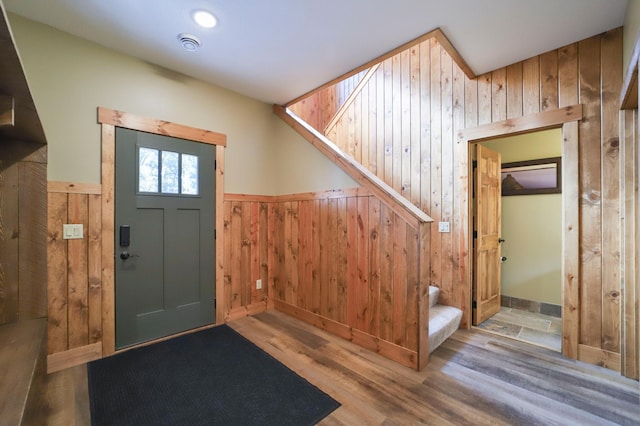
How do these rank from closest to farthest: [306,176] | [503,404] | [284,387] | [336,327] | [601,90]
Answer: [503,404] < [284,387] < [601,90] < [336,327] < [306,176]

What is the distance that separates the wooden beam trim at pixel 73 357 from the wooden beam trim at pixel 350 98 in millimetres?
3807

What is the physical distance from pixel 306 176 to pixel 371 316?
5.42 feet

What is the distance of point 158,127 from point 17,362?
6.64 ft

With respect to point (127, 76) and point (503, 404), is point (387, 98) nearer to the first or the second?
point (127, 76)

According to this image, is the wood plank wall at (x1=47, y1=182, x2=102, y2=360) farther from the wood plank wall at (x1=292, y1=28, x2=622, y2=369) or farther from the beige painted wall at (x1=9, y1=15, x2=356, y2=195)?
the wood plank wall at (x1=292, y1=28, x2=622, y2=369)

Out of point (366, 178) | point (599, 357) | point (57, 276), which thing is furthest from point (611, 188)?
point (57, 276)

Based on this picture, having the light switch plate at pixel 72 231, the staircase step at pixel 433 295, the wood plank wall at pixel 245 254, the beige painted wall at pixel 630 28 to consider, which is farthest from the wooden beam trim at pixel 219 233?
the beige painted wall at pixel 630 28

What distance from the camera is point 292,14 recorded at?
77.9 inches

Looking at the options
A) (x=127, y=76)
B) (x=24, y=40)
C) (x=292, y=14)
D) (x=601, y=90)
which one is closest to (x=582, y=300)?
(x=601, y=90)

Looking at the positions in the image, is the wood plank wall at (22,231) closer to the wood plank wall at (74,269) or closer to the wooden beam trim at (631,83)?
the wood plank wall at (74,269)

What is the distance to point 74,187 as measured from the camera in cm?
223

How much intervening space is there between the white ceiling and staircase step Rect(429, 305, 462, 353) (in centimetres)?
246

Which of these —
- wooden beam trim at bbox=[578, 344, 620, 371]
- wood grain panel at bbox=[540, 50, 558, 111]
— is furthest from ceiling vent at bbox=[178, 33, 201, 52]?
wooden beam trim at bbox=[578, 344, 620, 371]

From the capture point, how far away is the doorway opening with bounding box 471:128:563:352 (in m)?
3.44
